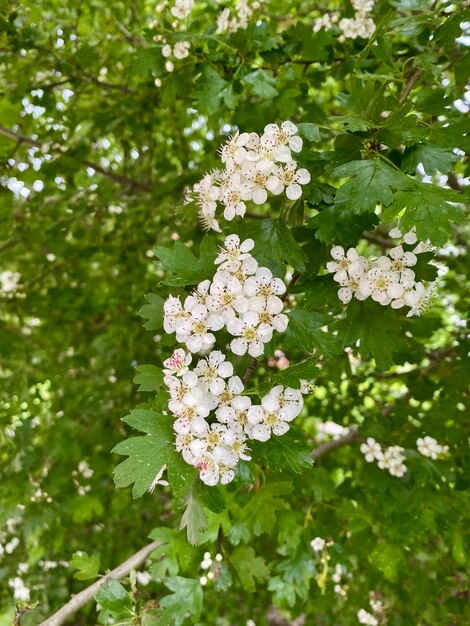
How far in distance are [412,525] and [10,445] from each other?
5.88 ft

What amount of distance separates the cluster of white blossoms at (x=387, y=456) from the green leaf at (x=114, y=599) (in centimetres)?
104

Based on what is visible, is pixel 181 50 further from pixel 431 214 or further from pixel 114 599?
pixel 114 599

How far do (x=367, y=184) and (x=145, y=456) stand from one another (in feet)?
2.25

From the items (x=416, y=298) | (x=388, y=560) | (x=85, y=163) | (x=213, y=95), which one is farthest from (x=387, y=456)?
(x=85, y=163)

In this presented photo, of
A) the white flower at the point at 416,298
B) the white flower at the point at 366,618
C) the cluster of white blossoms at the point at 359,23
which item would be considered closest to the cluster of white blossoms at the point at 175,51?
the cluster of white blossoms at the point at 359,23

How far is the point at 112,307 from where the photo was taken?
322 cm

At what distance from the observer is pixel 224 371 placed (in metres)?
1.10

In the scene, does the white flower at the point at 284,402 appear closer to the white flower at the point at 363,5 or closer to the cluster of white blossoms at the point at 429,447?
the cluster of white blossoms at the point at 429,447

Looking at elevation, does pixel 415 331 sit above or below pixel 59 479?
above

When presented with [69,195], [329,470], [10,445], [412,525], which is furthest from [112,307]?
[412,525]

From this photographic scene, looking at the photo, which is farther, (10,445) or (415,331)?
(10,445)

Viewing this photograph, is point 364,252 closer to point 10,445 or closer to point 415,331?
point 415,331

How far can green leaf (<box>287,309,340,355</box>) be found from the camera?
117 cm

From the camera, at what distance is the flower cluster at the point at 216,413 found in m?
1.05
